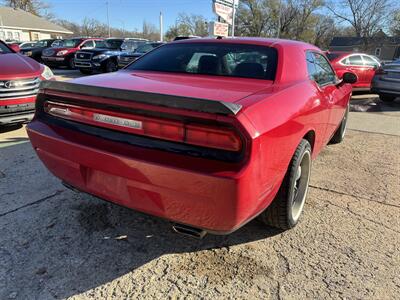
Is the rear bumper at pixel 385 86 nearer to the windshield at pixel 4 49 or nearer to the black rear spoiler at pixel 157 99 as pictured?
the windshield at pixel 4 49

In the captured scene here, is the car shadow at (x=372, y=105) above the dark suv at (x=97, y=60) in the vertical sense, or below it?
below

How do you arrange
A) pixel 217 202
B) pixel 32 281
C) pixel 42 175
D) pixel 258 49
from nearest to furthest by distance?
pixel 217 202
pixel 32 281
pixel 258 49
pixel 42 175

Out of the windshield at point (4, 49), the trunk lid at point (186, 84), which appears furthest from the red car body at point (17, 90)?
the trunk lid at point (186, 84)

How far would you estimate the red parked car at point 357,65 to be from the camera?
11.5m

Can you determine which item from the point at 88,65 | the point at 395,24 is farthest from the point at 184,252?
the point at 395,24

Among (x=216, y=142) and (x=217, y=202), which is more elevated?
(x=216, y=142)

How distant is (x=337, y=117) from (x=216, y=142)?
9.50ft

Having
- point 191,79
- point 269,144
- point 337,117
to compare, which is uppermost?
point 191,79

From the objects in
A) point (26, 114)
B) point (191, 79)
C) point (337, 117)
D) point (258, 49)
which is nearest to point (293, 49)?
point (258, 49)

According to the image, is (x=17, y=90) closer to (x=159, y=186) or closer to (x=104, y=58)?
(x=159, y=186)

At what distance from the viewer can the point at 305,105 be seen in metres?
2.89

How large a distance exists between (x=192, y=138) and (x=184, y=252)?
3.49 ft

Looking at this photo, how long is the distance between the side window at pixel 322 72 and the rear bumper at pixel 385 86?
6.38 metres

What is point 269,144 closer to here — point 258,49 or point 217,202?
point 217,202
